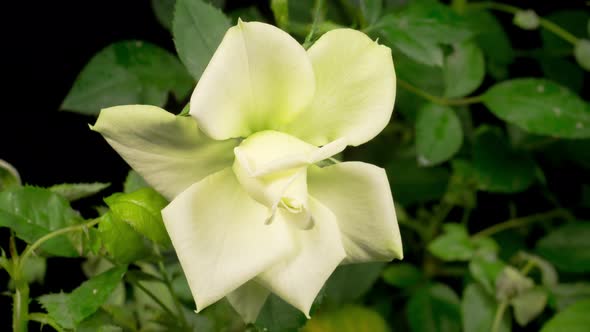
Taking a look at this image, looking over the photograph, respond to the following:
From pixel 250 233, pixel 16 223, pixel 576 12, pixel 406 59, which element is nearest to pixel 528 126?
pixel 406 59

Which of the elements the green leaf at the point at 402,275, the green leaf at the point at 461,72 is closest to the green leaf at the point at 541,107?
the green leaf at the point at 461,72

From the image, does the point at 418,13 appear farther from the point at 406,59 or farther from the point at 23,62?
the point at 23,62

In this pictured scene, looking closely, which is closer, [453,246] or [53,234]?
[53,234]

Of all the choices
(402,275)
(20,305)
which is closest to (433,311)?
(402,275)

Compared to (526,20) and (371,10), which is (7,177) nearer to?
(371,10)

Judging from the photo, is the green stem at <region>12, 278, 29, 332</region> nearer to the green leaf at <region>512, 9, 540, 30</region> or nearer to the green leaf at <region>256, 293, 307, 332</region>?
the green leaf at <region>256, 293, 307, 332</region>

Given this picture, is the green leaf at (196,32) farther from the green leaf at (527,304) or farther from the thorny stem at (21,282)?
the green leaf at (527,304)

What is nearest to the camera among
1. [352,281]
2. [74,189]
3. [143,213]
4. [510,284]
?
[143,213]
